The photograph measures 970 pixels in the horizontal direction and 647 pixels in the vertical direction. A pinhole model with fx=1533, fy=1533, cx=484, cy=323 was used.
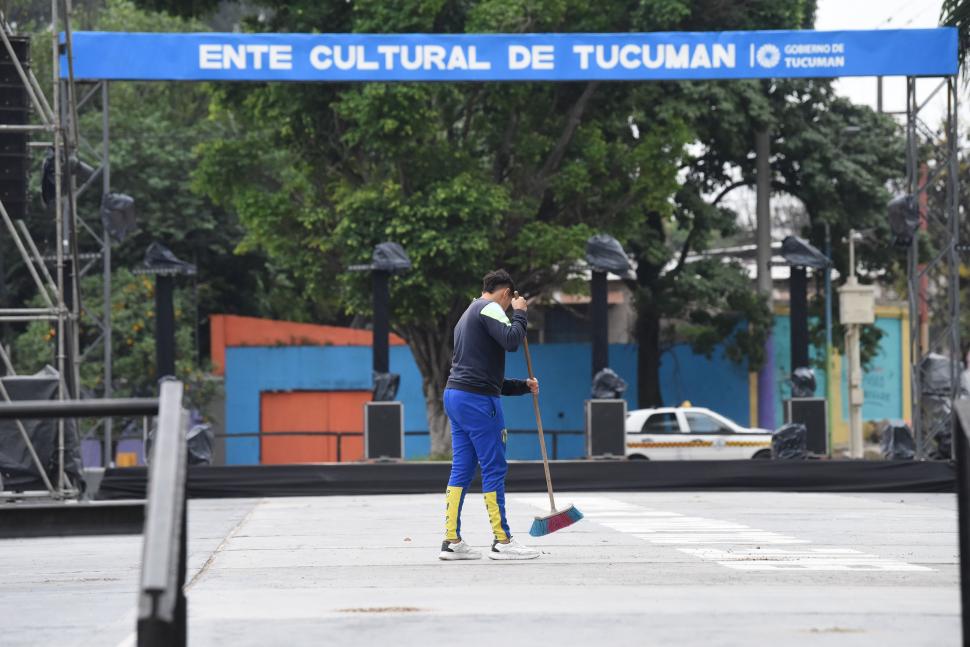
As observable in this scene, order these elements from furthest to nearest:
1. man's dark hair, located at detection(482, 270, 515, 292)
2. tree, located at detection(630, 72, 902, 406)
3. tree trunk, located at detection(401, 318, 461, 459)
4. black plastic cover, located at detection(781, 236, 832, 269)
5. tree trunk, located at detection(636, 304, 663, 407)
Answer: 1. tree trunk, located at detection(636, 304, 663, 407)
2. tree, located at detection(630, 72, 902, 406)
3. tree trunk, located at detection(401, 318, 461, 459)
4. black plastic cover, located at detection(781, 236, 832, 269)
5. man's dark hair, located at detection(482, 270, 515, 292)

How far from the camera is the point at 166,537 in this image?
3.94 meters

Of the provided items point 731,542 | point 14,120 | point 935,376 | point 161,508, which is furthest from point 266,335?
point 161,508

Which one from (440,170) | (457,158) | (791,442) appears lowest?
(791,442)

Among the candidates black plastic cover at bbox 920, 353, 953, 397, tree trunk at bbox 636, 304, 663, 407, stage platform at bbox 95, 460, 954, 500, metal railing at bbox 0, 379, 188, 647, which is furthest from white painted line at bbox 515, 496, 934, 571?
tree trunk at bbox 636, 304, 663, 407

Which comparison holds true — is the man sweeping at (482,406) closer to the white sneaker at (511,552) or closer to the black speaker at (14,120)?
the white sneaker at (511,552)

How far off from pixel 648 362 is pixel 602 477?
52.2 ft

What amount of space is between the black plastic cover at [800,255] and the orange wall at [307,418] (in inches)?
636

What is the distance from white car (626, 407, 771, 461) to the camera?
96.6ft

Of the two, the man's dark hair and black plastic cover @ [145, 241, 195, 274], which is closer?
the man's dark hair

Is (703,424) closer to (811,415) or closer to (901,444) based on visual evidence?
(811,415)

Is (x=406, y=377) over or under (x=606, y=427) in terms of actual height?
over

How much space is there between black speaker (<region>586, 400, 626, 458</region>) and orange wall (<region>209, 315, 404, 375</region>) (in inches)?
647

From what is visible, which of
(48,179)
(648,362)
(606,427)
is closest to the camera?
(48,179)

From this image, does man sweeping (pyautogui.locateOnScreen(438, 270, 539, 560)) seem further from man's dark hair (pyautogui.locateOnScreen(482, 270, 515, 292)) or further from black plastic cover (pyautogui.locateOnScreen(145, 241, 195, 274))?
black plastic cover (pyautogui.locateOnScreen(145, 241, 195, 274))
